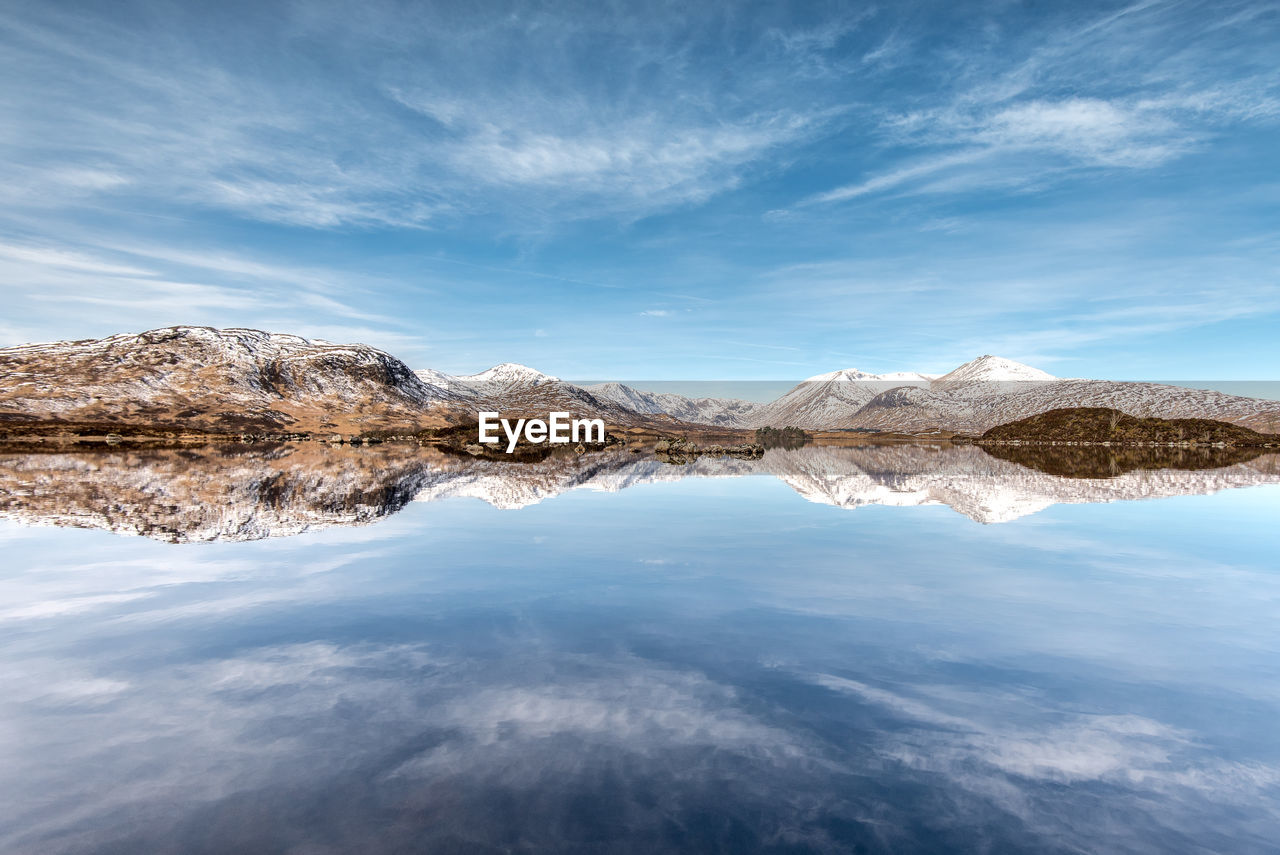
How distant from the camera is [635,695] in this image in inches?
413

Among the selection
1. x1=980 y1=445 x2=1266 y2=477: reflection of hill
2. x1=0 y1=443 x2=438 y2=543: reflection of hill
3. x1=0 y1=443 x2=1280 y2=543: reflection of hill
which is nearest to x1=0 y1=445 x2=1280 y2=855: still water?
x1=0 y1=443 x2=438 y2=543: reflection of hill

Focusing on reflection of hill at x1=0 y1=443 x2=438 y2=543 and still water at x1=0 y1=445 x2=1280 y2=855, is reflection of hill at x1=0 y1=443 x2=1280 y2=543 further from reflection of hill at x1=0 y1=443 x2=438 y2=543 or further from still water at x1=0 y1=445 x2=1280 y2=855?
still water at x1=0 y1=445 x2=1280 y2=855

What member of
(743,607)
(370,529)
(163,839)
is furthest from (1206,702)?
(370,529)

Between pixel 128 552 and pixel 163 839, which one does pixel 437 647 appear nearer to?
pixel 163 839

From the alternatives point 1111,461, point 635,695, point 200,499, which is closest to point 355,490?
point 200,499

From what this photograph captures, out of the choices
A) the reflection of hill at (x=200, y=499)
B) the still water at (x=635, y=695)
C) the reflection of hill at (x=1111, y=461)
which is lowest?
the still water at (x=635, y=695)

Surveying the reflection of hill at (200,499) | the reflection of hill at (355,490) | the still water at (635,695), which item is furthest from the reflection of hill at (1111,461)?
the reflection of hill at (200,499)

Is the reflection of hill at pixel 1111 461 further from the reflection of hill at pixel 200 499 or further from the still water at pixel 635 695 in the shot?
the reflection of hill at pixel 200 499

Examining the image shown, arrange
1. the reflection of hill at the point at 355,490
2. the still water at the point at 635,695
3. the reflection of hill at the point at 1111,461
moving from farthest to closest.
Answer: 1. the reflection of hill at the point at 1111,461
2. the reflection of hill at the point at 355,490
3. the still water at the point at 635,695

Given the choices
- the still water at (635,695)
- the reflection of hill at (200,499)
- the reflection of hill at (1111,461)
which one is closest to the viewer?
the still water at (635,695)

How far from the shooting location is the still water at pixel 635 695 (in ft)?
23.5

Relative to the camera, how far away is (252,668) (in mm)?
11867

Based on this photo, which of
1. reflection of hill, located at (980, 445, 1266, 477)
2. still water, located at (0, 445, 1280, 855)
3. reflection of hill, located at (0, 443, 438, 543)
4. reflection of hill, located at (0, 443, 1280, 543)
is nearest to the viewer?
still water, located at (0, 445, 1280, 855)

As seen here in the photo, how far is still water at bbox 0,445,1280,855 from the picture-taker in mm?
7148
